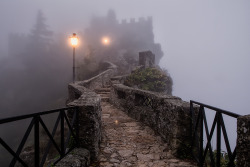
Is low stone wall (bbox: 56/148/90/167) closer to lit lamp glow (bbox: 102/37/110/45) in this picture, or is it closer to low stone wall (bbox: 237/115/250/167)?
low stone wall (bbox: 237/115/250/167)

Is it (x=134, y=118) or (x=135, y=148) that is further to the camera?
(x=134, y=118)

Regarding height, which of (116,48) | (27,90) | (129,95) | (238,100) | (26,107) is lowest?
(238,100)

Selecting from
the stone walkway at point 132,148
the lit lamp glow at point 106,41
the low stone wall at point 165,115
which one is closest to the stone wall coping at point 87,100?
the stone walkway at point 132,148

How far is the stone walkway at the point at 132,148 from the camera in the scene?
11.1ft

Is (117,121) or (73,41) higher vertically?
(73,41)

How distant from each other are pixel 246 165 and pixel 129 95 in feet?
17.6

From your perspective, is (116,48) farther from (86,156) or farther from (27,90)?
(86,156)

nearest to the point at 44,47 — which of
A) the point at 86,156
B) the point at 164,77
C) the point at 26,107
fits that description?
the point at 26,107

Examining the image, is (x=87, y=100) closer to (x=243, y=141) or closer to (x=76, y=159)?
(x=76, y=159)

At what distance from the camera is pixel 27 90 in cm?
4088

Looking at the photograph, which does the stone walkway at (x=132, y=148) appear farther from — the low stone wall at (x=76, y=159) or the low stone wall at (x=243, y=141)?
the low stone wall at (x=243, y=141)

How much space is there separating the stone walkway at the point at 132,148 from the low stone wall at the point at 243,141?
1.60 m

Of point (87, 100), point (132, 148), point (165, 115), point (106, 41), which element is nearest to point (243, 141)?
point (165, 115)

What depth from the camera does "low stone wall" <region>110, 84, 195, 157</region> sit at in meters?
3.59
